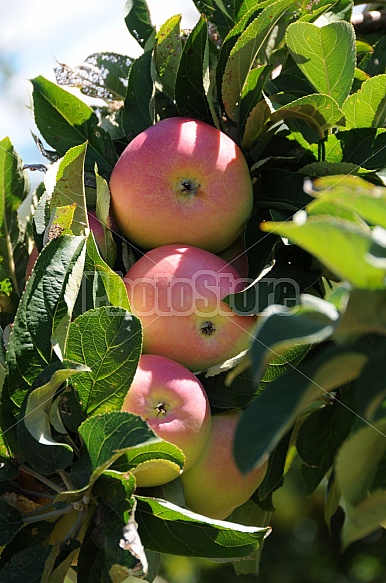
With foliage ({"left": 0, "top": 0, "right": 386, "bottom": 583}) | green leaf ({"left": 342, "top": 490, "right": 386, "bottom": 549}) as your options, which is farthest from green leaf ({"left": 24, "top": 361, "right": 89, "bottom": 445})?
green leaf ({"left": 342, "top": 490, "right": 386, "bottom": 549})

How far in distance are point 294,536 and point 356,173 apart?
1.38 meters

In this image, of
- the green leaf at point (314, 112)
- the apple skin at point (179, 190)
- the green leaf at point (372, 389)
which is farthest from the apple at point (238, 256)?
the green leaf at point (372, 389)

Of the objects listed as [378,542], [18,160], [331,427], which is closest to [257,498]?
[331,427]

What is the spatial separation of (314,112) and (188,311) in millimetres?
246

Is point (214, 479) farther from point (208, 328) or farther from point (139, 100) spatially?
point (139, 100)

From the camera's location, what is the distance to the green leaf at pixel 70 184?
72 cm

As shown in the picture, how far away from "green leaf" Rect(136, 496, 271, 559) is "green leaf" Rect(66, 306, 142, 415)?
0.09 meters

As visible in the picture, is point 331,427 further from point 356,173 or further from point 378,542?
point 378,542

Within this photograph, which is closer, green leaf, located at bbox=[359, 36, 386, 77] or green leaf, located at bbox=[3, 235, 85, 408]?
green leaf, located at bbox=[3, 235, 85, 408]

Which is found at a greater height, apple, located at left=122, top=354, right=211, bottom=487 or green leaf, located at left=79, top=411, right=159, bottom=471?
green leaf, located at left=79, top=411, right=159, bottom=471

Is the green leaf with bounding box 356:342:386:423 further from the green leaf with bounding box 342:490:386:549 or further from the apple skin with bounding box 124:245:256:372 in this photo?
the apple skin with bounding box 124:245:256:372

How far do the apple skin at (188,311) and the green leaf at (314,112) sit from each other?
176 millimetres

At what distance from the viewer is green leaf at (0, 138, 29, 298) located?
85 cm

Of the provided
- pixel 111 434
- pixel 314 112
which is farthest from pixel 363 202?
pixel 314 112
